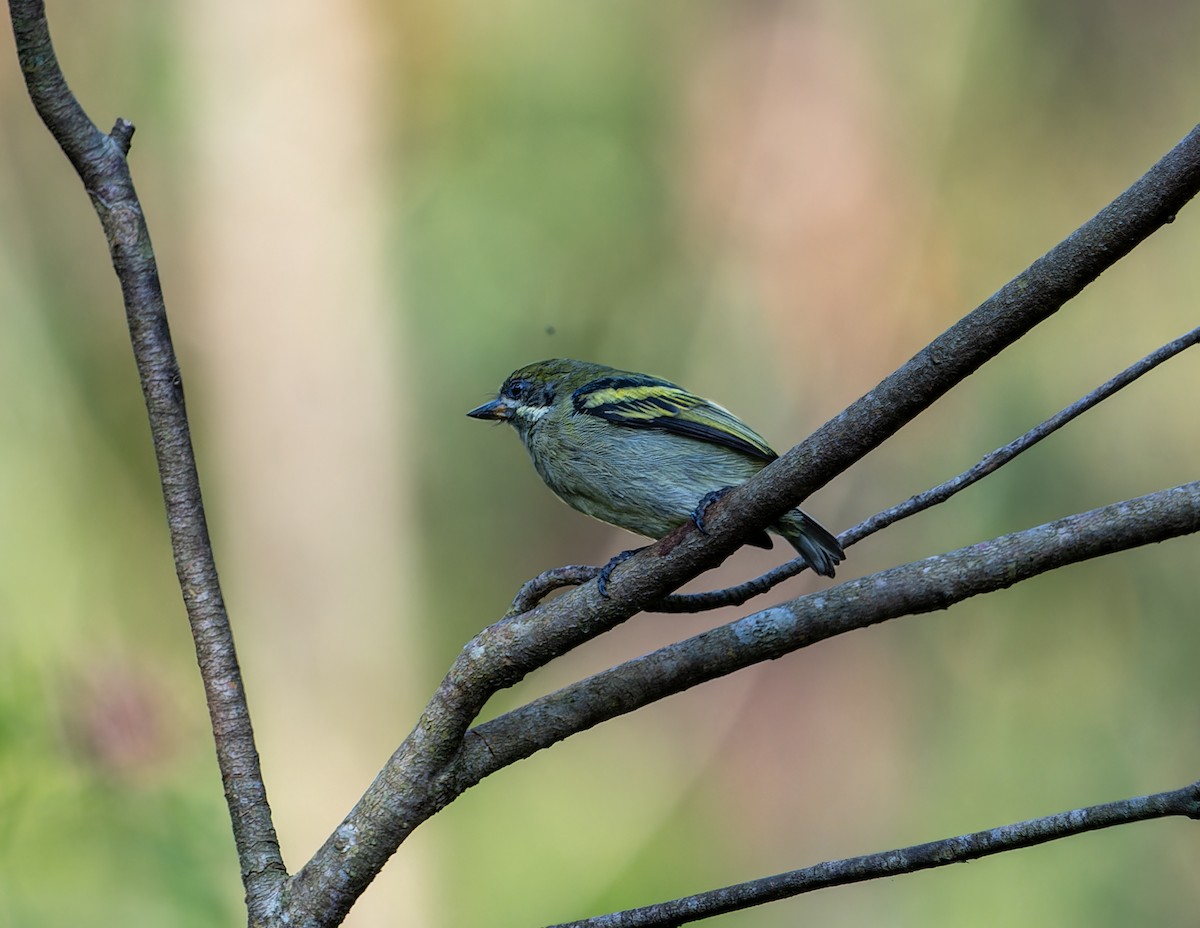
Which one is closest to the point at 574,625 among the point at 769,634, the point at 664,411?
the point at 769,634

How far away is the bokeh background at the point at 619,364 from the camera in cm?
912

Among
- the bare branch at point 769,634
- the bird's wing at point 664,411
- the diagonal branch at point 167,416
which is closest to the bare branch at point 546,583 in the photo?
the bare branch at point 769,634

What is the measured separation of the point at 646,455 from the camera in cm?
425

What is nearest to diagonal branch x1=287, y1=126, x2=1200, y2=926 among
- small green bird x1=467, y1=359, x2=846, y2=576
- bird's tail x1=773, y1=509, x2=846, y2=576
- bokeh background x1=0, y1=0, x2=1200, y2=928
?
bird's tail x1=773, y1=509, x2=846, y2=576

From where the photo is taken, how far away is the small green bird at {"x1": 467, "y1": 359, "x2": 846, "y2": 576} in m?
4.12

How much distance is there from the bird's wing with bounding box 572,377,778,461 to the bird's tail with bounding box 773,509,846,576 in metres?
0.52

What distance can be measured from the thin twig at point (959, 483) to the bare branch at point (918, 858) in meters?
0.65

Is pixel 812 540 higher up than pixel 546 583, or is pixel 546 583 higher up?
pixel 812 540

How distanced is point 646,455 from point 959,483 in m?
1.65

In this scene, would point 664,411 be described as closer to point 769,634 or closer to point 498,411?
point 498,411

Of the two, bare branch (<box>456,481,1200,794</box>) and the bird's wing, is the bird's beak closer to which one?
the bird's wing

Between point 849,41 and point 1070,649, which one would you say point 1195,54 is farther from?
point 1070,649

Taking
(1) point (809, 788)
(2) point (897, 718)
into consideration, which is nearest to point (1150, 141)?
(2) point (897, 718)

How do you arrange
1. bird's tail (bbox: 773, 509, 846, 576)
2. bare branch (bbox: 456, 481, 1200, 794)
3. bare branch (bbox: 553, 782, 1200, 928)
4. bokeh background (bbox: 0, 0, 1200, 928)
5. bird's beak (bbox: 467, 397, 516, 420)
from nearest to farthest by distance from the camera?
bare branch (bbox: 553, 782, 1200, 928) < bare branch (bbox: 456, 481, 1200, 794) < bird's tail (bbox: 773, 509, 846, 576) < bird's beak (bbox: 467, 397, 516, 420) < bokeh background (bbox: 0, 0, 1200, 928)
